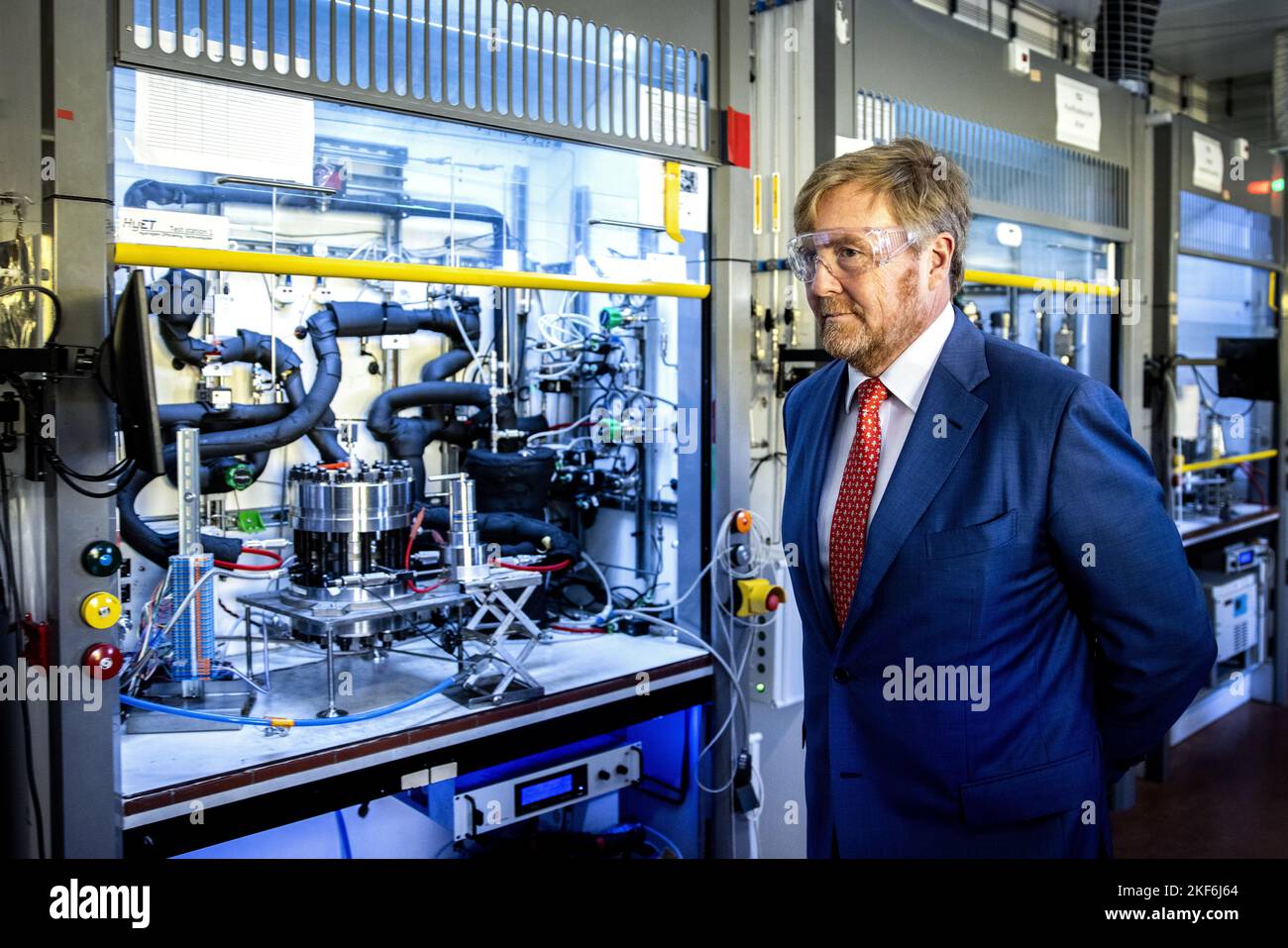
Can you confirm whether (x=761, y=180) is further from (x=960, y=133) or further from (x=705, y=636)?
(x=705, y=636)

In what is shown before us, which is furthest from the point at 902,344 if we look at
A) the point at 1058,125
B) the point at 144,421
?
the point at 1058,125

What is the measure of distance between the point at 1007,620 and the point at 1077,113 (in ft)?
9.14

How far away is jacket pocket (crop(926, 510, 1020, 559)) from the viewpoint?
1485 millimetres

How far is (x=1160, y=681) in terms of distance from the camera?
1550mm

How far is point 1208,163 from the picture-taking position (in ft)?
14.7

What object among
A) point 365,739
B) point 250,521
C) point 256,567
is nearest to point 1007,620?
point 365,739

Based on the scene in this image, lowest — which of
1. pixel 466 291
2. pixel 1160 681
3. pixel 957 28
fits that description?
pixel 1160 681

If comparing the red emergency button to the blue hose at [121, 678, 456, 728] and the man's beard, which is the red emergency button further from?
the man's beard

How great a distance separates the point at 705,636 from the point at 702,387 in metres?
0.67

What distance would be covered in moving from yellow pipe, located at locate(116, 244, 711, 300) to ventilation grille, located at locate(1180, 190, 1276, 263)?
274 cm

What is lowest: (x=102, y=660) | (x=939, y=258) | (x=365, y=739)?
(x=365, y=739)

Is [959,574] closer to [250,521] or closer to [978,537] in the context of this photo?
[978,537]

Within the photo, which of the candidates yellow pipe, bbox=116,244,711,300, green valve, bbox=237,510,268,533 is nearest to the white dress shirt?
yellow pipe, bbox=116,244,711,300

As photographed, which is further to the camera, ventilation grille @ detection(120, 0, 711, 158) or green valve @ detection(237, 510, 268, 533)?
green valve @ detection(237, 510, 268, 533)
